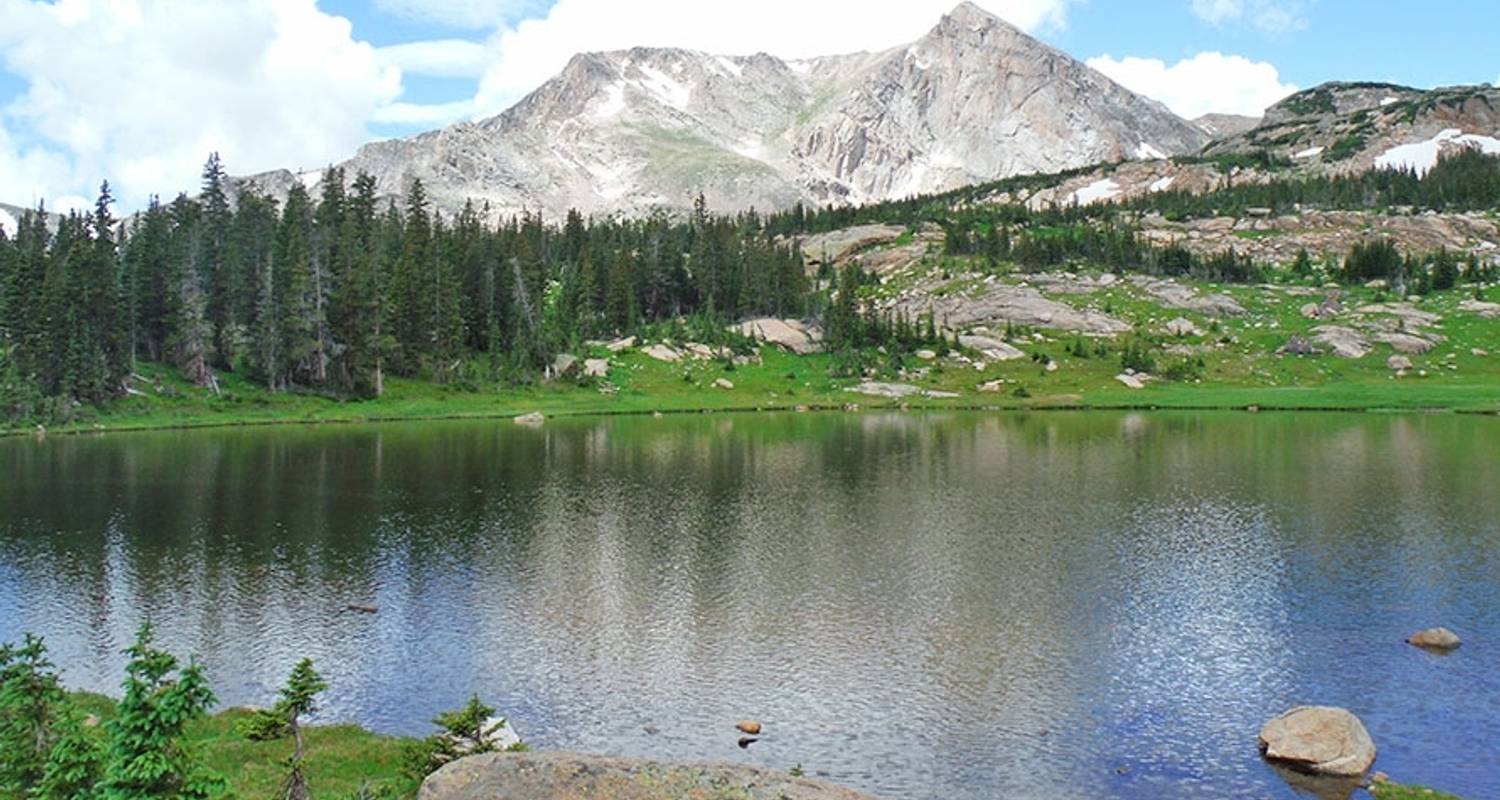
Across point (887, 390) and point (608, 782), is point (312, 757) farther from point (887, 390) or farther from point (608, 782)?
point (887, 390)

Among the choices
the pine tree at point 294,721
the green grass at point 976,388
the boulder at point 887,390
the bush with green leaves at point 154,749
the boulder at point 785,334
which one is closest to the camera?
the bush with green leaves at point 154,749

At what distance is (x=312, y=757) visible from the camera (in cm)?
2655

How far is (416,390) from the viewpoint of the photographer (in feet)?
471

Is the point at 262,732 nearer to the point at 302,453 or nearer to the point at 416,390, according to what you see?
the point at 302,453

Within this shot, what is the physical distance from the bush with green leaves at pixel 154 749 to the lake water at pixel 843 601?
12.8 metres

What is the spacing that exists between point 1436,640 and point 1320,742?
12783mm

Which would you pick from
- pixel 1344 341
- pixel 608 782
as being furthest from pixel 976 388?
pixel 608 782

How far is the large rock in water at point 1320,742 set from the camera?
1033 inches

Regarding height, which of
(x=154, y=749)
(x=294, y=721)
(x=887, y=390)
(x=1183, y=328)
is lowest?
(x=294, y=721)

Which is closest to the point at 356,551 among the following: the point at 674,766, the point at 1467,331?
the point at 674,766

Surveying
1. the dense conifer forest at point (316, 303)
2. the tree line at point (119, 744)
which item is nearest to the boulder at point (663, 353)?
the dense conifer forest at point (316, 303)

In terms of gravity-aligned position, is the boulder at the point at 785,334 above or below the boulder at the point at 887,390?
above

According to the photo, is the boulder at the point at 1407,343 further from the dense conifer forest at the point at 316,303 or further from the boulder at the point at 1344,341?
the dense conifer forest at the point at 316,303

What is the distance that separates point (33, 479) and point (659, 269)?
130 m
